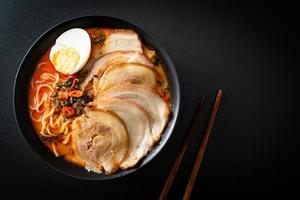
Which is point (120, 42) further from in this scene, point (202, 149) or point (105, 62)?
point (202, 149)

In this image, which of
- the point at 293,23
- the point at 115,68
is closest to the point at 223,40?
the point at 293,23

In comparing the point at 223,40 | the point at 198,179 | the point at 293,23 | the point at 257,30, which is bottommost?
the point at 198,179

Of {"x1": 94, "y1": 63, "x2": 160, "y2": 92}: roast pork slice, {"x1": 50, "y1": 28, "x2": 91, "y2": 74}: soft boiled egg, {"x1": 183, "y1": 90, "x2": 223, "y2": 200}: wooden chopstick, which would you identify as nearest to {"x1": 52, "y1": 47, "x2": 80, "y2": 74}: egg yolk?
{"x1": 50, "y1": 28, "x2": 91, "y2": 74}: soft boiled egg

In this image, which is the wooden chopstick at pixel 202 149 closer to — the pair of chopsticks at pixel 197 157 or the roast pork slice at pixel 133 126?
the pair of chopsticks at pixel 197 157

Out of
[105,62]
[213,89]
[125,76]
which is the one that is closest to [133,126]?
[125,76]

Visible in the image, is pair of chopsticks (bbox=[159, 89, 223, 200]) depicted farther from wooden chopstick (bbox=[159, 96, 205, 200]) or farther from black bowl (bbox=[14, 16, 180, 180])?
black bowl (bbox=[14, 16, 180, 180])

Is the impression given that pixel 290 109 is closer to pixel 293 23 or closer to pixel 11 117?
pixel 293 23
